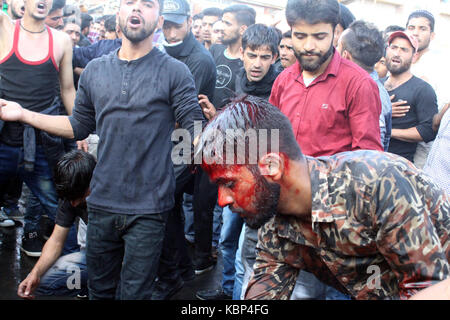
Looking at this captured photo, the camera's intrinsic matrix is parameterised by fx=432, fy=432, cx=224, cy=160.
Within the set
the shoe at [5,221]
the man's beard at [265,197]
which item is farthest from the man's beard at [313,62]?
the shoe at [5,221]

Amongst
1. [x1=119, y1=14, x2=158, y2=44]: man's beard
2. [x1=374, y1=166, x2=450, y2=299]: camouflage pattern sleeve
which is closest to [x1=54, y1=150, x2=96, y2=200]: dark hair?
[x1=119, y1=14, x2=158, y2=44]: man's beard

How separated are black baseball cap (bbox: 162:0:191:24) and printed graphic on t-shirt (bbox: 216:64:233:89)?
654 mm

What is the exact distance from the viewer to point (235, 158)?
159cm

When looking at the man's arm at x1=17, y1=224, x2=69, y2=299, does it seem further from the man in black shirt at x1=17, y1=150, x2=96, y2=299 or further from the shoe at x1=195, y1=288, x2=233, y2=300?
the shoe at x1=195, y1=288, x2=233, y2=300

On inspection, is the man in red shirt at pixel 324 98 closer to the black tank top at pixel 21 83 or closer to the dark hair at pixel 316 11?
the dark hair at pixel 316 11

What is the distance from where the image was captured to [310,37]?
8.55 ft

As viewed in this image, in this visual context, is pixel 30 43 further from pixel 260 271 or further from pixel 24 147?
pixel 260 271

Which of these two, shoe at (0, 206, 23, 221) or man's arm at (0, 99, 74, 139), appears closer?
man's arm at (0, 99, 74, 139)

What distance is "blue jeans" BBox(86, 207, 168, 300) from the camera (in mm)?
2381

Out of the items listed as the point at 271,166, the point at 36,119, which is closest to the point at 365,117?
the point at 271,166

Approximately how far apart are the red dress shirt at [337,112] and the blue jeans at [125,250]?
973 millimetres

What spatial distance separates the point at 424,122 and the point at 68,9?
15.1 feet

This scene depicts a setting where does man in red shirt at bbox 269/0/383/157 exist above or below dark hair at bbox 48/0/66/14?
below
